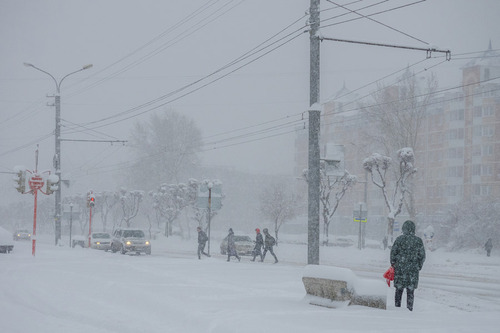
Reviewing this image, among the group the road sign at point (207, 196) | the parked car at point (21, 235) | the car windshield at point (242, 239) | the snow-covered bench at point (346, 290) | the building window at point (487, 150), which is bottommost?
the parked car at point (21, 235)

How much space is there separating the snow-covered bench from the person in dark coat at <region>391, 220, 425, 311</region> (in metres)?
0.54

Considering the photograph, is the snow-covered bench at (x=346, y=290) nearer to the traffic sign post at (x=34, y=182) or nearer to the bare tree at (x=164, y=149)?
the traffic sign post at (x=34, y=182)

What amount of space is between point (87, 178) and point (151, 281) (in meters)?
146

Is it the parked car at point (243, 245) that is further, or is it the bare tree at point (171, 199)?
the bare tree at point (171, 199)

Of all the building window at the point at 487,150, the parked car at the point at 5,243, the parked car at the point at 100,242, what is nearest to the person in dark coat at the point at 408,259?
the parked car at the point at 5,243

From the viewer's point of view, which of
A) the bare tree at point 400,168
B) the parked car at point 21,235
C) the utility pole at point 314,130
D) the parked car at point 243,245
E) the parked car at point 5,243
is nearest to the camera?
the utility pole at point 314,130

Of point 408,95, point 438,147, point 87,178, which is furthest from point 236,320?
point 87,178

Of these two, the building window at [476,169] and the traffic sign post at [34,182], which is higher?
the building window at [476,169]

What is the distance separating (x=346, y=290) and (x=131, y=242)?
94.3ft

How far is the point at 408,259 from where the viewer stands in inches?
442

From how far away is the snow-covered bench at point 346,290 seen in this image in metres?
10.8

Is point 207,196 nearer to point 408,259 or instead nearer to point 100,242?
point 100,242

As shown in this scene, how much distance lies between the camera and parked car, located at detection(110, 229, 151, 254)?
3791cm

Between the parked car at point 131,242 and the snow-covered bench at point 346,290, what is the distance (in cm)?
2811
